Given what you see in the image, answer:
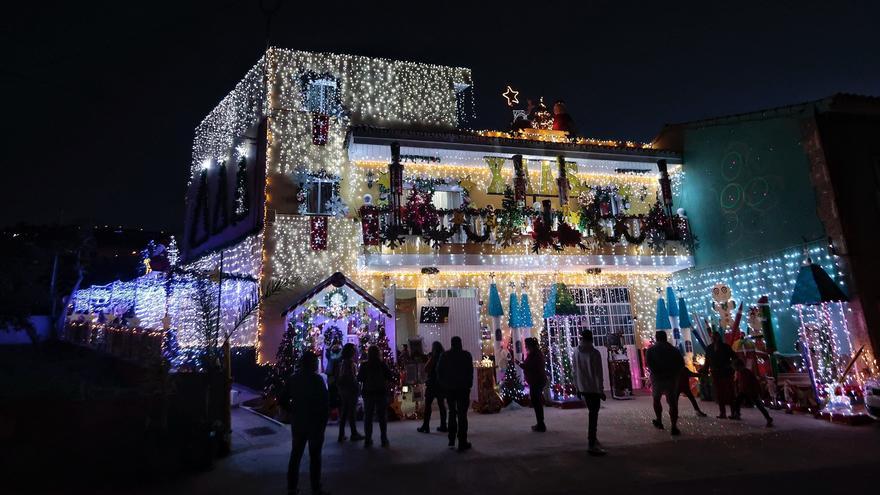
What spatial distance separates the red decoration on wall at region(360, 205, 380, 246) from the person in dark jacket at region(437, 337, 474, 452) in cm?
577

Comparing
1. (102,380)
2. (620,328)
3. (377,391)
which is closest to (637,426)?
(377,391)

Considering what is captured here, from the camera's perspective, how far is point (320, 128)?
14.8m

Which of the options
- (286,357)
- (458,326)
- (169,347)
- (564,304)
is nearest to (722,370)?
(564,304)

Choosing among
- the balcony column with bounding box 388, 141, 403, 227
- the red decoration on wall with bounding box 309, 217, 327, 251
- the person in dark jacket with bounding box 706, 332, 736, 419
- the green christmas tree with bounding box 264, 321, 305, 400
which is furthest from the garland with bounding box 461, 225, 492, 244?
the person in dark jacket with bounding box 706, 332, 736, 419

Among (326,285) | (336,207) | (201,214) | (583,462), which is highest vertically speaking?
(201,214)

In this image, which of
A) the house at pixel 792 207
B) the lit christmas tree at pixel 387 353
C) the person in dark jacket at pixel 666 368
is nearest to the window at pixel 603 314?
the house at pixel 792 207

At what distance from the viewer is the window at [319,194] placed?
14211 millimetres

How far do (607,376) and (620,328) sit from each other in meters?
1.75

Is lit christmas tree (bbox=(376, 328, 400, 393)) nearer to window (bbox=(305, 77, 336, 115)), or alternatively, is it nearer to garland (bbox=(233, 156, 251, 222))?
garland (bbox=(233, 156, 251, 222))

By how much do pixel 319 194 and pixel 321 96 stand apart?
11.0 ft

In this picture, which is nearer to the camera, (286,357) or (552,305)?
(286,357)

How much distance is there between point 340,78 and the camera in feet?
51.4

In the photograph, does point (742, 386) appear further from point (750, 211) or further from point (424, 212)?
point (424, 212)

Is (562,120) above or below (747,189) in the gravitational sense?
above
